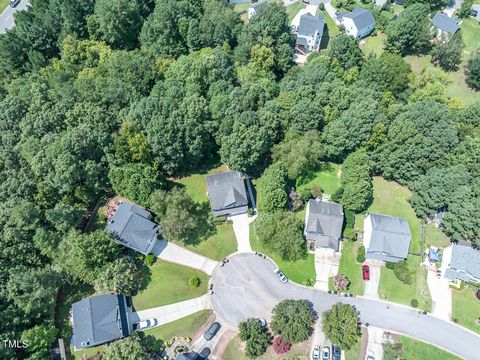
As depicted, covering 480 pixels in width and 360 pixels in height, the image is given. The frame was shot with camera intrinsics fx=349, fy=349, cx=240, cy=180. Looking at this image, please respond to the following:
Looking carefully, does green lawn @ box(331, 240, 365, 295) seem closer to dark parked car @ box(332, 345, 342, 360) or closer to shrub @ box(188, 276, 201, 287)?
dark parked car @ box(332, 345, 342, 360)

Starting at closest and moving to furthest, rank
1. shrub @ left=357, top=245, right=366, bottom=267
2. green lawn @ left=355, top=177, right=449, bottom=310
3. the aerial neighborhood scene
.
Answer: the aerial neighborhood scene
green lawn @ left=355, top=177, right=449, bottom=310
shrub @ left=357, top=245, right=366, bottom=267

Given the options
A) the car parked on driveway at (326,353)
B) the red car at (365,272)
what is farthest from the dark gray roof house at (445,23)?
the car parked on driveway at (326,353)

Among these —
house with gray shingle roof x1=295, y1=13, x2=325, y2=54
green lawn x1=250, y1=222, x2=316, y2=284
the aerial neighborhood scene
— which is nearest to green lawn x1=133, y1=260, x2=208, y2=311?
the aerial neighborhood scene

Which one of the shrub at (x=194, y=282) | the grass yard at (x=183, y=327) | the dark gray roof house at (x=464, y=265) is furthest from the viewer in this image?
the shrub at (x=194, y=282)

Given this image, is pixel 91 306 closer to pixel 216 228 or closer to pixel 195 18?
pixel 216 228

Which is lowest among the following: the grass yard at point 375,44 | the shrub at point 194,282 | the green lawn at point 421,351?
the green lawn at point 421,351

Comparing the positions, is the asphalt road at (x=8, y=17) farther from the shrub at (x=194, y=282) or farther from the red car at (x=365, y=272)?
the red car at (x=365, y=272)
